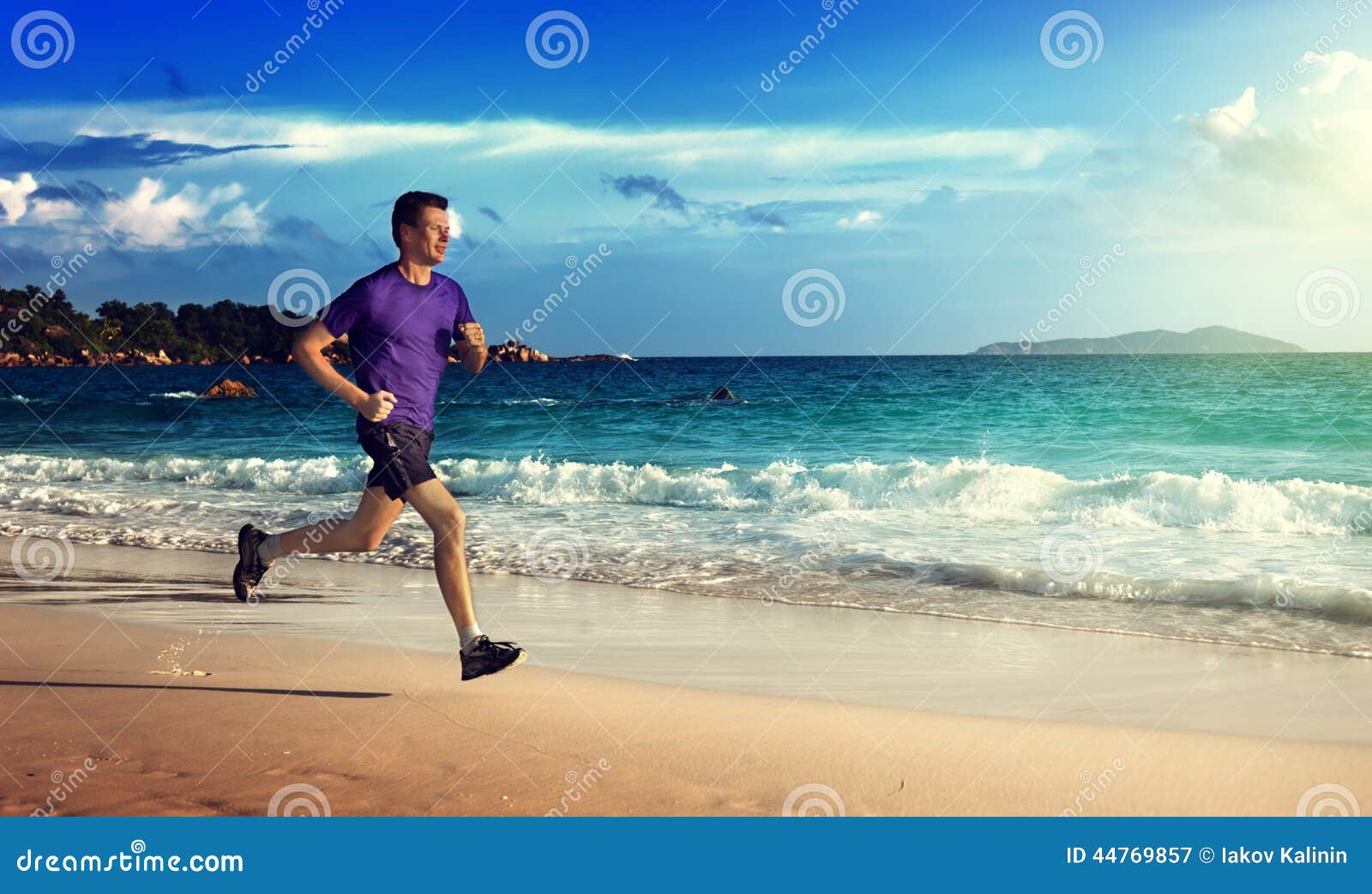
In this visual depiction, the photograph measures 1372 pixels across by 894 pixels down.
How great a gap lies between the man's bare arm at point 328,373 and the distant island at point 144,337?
65.9 metres

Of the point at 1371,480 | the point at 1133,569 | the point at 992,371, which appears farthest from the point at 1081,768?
the point at 992,371

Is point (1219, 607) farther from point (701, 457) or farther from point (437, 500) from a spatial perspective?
point (701, 457)

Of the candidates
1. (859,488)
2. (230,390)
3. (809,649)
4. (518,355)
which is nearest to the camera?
(809,649)

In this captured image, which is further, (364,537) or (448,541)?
(364,537)

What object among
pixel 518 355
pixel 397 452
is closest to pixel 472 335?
pixel 397 452

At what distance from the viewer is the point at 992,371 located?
5969 cm

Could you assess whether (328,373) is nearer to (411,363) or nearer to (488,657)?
(411,363)

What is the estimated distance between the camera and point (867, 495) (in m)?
16.0

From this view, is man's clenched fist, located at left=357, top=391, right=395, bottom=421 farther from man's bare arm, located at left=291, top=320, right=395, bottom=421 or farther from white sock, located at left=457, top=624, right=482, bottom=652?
white sock, located at left=457, top=624, right=482, bottom=652

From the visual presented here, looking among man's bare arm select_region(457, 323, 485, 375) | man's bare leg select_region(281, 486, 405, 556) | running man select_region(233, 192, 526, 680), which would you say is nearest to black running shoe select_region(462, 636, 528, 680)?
running man select_region(233, 192, 526, 680)

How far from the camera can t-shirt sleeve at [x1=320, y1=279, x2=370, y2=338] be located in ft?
14.2

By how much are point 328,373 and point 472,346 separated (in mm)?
614

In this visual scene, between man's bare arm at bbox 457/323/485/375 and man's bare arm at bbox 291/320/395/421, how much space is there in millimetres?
376

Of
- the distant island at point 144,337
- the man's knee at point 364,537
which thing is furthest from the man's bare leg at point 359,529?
the distant island at point 144,337
